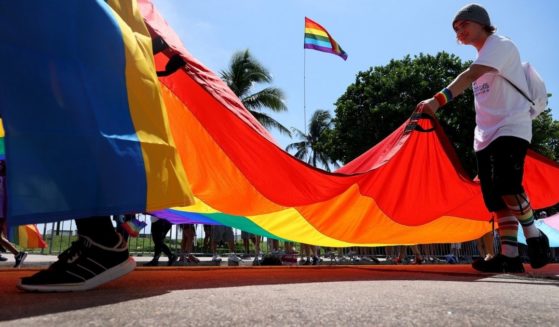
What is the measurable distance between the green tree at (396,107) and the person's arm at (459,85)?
1607 centimetres

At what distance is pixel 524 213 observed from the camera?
282 cm

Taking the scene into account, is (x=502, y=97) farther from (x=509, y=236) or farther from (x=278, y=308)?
(x=278, y=308)

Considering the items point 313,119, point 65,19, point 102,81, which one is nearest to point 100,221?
point 102,81

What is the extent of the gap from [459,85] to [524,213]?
0.93m

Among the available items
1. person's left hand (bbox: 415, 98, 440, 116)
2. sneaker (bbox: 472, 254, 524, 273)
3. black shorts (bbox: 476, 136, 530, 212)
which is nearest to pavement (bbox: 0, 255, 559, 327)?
black shorts (bbox: 476, 136, 530, 212)

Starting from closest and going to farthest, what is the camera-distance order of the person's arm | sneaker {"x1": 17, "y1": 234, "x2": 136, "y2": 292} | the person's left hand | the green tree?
sneaker {"x1": 17, "y1": 234, "x2": 136, "y2": 292}
the person's arm
the person's left hand
the green tree

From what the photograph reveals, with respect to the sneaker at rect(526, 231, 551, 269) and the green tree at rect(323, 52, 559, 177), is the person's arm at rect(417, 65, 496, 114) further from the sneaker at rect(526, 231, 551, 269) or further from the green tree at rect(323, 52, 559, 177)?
the green tree at rect(323, 52, 559, 177)

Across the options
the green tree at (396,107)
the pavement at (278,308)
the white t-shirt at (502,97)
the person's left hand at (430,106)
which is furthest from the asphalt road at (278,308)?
the green tree at (396,107)

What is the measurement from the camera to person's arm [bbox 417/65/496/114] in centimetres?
289

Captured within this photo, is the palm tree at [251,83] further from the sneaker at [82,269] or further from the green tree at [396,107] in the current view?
the sneaker at [82,269]

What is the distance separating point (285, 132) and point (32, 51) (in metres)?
19.6

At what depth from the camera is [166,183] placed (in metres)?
1.85

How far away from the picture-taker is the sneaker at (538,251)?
2.83m

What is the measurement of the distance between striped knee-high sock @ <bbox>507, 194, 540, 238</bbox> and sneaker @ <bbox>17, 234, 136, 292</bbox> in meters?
2.36
